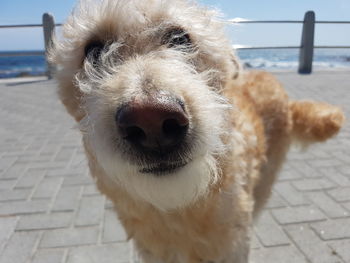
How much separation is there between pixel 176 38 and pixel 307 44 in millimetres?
10769

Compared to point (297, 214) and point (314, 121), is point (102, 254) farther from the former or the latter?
point (314, 121)

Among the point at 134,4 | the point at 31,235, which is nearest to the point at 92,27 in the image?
the point at 134,4

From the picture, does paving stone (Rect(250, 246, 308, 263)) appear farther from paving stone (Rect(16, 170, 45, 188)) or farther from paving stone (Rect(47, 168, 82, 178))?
paving stone (Rect(16, 170, 45, 188))

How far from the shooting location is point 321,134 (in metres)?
3.22

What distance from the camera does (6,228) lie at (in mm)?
3318

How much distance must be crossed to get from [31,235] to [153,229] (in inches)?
→ 65.7

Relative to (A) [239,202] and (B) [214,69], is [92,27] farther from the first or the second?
(A) [239,202]

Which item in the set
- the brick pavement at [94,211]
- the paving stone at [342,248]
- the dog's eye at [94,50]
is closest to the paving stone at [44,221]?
the brick pavement at [94,211]

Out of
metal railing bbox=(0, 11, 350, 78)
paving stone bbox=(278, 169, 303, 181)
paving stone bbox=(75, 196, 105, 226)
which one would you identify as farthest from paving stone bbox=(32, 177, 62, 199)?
metal railing bbox=(0, 11, 350, 78)

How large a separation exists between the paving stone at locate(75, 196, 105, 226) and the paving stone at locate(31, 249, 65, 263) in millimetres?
399

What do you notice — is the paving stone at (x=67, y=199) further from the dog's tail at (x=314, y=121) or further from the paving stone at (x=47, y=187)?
the dog's tail at (x=314, y=121)

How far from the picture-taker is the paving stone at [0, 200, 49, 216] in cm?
357

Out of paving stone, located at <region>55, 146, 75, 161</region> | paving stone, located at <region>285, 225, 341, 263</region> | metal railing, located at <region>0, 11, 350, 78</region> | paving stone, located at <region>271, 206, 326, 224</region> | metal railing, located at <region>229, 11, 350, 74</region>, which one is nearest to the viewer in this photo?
paving stone, located at <region>285, 225, 341, 263</region>

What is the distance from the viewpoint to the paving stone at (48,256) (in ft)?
9.46
